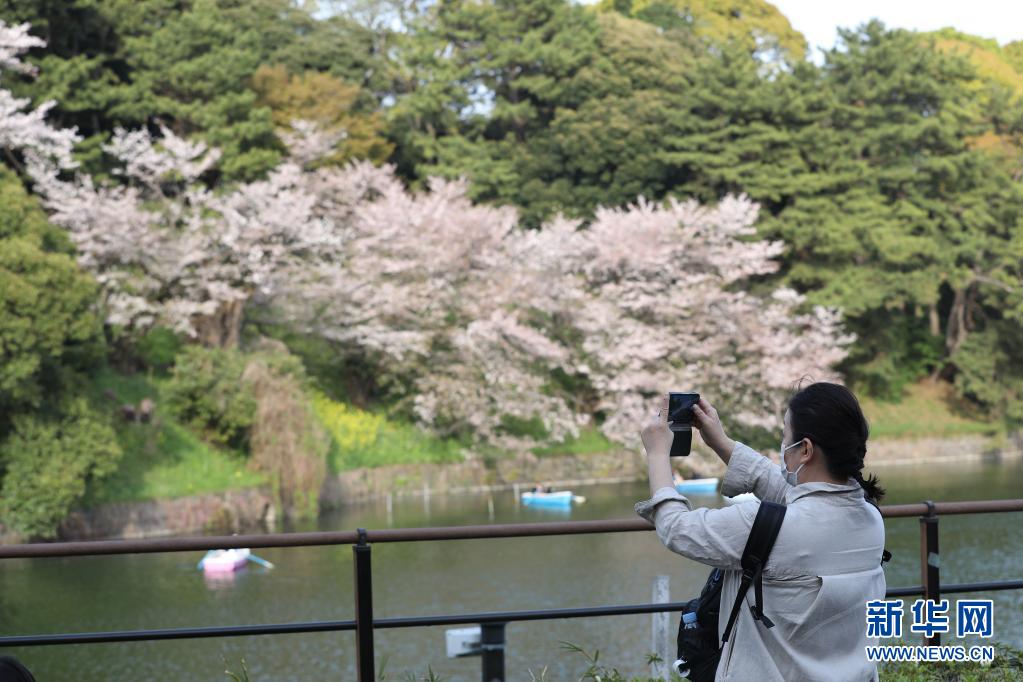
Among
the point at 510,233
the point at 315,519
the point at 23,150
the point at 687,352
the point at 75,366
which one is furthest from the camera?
the point at 510,233

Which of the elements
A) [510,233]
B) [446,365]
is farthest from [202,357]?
[510,233]

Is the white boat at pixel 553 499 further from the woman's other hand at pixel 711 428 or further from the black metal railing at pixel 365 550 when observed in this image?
the woman's other hand at pixel 711 428

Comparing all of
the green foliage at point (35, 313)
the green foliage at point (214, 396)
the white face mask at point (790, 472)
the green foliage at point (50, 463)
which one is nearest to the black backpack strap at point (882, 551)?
the white face mask at point (790, 472)

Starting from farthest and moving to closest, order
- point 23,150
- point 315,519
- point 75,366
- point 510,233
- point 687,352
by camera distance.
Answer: point 510,233, point 687,352, point 23,150, point 315,519, point 75,366

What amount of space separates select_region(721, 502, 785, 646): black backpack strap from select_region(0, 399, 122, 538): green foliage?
1346cm

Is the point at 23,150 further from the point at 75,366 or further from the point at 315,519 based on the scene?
the point at 315,519

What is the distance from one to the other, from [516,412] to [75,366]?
767cm

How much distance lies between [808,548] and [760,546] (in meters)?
0.08

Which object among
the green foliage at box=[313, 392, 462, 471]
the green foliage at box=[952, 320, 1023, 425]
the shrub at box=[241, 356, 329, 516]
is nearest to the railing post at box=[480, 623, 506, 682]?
→ the shrub at box=[241, 356, 329, 516]

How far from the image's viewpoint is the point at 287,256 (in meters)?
19.3

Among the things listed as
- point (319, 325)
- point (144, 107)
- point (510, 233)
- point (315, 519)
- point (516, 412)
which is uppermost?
point (144, 107)

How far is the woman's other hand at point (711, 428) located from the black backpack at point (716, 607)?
0.81 ft

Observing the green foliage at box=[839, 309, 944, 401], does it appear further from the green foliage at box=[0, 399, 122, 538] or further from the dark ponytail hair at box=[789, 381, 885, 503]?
the dark ponytail hair at box=[789, 381, 885, 503]

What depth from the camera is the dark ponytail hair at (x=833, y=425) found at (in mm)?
1812
